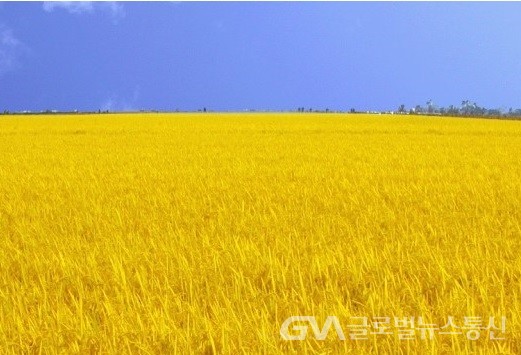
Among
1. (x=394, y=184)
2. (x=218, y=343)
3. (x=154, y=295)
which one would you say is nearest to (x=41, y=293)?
(x=154, y=295)

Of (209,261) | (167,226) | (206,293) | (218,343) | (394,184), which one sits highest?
(394,184)

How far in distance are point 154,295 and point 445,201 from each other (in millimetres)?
3403

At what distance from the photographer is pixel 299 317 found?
2.07m

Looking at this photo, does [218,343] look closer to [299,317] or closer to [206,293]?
[299,317]
